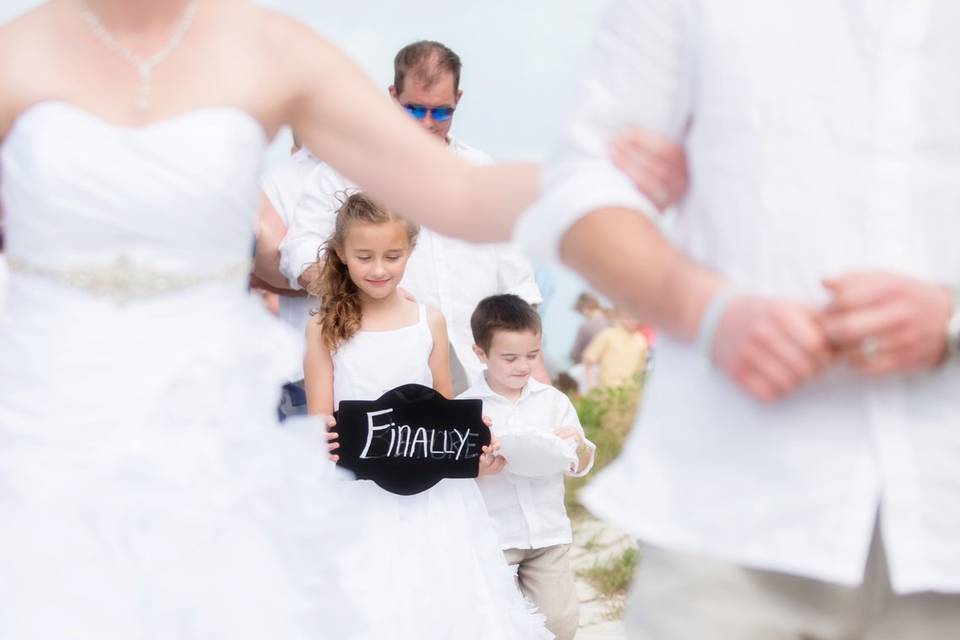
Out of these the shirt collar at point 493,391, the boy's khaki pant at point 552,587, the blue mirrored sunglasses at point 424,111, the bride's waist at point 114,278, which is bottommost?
the boy's khaki pant at point 552,587

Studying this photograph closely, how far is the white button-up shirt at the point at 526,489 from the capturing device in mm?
5031

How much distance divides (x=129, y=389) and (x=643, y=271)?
3.95 ft

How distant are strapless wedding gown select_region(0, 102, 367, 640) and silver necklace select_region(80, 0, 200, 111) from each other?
97 millimetres

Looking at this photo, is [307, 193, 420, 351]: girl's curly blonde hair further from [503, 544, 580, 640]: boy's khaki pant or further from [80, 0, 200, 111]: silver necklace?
[80, 0, 200, 111]: silver necklace

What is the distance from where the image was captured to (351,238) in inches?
184

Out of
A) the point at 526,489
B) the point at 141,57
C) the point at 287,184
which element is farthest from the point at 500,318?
the point at 141,57

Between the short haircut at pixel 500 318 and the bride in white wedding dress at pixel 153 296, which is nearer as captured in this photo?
the bride in white wedding dress at pixel 153 296

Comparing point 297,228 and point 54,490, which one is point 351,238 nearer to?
point 297,228

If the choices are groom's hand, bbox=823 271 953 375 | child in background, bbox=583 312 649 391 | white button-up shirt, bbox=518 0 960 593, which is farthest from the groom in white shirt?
child in background, bbox=583 312 649 391

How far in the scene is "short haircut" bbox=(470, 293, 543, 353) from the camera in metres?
5.01

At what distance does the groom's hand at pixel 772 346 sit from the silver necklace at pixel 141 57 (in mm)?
1426

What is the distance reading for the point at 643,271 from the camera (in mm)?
1871

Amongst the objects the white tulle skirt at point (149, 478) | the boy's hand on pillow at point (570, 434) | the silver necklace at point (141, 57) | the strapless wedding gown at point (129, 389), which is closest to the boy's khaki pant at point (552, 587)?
the boy's hand on pillow at point (570, 434)

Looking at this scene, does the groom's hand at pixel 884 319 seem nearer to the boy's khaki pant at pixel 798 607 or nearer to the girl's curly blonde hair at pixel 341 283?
the boy's khaki pant at pixel 798 607
